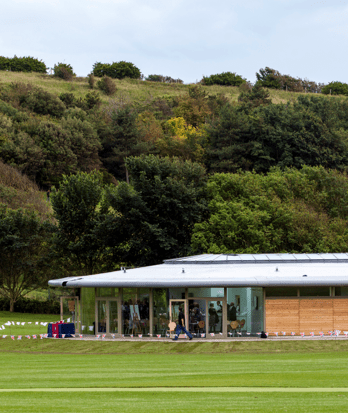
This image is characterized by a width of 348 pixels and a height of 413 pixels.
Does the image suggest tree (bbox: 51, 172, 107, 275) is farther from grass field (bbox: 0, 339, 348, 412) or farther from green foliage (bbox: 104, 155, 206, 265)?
grass field (bbox: 0, 339, 348, 412)

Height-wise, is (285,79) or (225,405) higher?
(285,79)

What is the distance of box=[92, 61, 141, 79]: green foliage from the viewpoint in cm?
13762

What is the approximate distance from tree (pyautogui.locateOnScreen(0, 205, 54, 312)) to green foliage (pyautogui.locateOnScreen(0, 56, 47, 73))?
85.4m

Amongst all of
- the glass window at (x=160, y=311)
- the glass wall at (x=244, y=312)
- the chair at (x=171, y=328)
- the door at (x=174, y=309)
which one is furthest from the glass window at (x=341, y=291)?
the glass window at (x=160, y=311)

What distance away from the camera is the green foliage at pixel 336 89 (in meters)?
136

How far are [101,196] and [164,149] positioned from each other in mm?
29413

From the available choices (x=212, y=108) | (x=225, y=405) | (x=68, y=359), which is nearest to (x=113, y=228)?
(x=68, y=359)

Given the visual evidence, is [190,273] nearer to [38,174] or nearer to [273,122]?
[273,122]

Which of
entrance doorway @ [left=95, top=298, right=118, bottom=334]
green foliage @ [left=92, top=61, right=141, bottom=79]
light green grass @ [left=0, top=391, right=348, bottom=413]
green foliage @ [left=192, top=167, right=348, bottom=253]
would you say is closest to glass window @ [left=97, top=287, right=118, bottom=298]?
entrance doorway @ [left=95, top=298, right=118, bottom=334]

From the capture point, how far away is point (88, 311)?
35375mm

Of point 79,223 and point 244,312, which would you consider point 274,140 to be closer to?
point 79,223

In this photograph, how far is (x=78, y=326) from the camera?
119 feet

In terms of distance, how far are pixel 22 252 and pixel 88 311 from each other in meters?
19.4

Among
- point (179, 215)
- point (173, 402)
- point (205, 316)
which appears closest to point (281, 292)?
point (205, 316)
